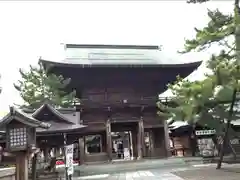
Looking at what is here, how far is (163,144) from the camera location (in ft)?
76.0

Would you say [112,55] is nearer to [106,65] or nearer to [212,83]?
[106,65]

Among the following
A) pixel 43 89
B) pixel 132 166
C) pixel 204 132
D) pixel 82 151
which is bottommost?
pixel 132 166

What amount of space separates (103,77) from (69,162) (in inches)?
451

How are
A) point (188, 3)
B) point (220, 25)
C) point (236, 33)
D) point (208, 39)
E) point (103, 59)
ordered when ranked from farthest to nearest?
point (103, 59), point (188, 3), point (220, 25), point (208, 39), point (236, 33)

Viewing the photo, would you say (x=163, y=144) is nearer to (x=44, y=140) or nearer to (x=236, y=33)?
(x=44, y=140)

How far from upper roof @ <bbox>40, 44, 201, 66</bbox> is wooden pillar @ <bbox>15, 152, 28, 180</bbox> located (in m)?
12.6

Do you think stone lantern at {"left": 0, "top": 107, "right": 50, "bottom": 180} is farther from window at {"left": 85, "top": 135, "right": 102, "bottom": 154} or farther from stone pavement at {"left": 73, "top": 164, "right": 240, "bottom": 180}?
window at {"left": 85, "top": 135, "right": 102, "bottom": 154}

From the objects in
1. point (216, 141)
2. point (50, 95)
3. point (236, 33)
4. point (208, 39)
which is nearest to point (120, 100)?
point (50, 95)

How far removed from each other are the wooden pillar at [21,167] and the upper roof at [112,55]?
1261 centimetres

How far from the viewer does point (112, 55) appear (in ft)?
85.6

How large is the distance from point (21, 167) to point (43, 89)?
16168 millimetres

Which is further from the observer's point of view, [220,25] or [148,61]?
[148,61]

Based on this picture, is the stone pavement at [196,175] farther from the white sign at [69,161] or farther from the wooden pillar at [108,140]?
the wooden pillar at [108,140]

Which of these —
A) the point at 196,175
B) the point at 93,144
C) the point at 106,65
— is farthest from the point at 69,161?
the point at 93,144
